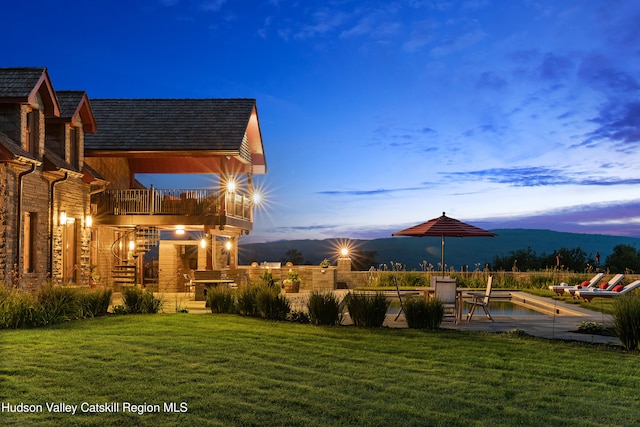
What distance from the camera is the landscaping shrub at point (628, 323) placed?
29.4ft

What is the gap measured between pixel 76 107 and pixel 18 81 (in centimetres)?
293

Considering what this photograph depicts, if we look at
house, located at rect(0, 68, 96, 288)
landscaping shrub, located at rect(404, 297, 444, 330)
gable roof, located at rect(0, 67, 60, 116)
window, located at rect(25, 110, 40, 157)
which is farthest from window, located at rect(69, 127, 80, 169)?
landscaping shrub, located at rect(404, 297, 444, 330)

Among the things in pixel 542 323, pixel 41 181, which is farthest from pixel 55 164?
pixel 542 323

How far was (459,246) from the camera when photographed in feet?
249

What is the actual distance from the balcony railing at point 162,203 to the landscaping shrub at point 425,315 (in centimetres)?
1191

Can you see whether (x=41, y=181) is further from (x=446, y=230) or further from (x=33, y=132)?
(x=446, y=230)

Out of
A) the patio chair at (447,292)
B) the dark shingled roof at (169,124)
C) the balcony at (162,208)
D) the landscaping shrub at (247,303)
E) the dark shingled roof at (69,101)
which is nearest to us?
the patio chair at (447,292)

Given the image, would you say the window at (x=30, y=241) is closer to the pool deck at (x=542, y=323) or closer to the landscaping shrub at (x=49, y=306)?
the landscaping shrub at (x=49, y=306)

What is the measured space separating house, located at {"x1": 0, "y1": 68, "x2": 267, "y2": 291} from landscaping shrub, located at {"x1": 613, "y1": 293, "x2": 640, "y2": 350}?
13065mm

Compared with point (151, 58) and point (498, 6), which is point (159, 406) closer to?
point (498, 6)

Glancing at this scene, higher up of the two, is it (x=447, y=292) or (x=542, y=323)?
(x=447, y=292)

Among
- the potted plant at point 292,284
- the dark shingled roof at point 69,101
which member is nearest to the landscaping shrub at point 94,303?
the dark shingled roof at point 69,101

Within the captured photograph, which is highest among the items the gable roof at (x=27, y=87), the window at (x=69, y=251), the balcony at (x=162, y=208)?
the gable roof at (x=27, y=87)

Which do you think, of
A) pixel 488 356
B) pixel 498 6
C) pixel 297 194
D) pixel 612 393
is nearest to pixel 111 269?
pixel 297 194
